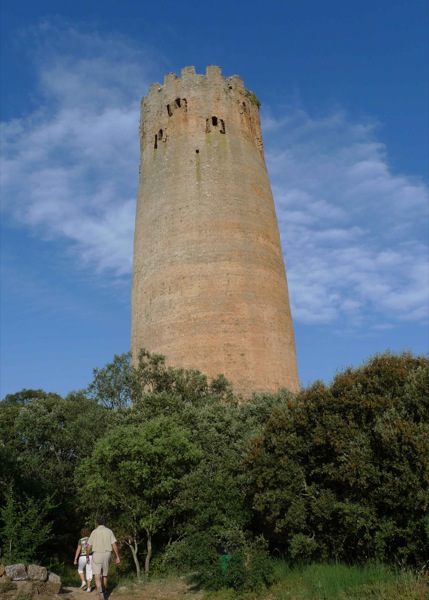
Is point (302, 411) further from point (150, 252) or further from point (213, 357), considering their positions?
point (150, 252)

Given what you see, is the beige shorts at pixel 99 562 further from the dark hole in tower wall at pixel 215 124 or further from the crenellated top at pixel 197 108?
the dark hole in tower wall at pixel 215 124

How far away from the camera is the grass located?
7.71 meters

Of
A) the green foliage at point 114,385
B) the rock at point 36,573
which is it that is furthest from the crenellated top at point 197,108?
the rock at point 36,573

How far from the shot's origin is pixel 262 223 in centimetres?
2373

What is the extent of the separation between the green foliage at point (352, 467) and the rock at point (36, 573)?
3.87 m

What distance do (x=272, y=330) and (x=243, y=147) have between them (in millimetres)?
8736

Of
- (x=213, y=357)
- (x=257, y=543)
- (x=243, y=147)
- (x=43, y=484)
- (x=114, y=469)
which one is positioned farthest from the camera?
(x=243, y=147)

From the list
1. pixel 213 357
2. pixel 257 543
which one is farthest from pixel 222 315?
pixel 257 543

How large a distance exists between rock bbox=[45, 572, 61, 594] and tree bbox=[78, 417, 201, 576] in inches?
91.1

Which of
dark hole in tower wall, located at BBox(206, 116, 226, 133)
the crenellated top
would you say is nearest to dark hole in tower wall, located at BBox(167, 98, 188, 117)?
the crenellated top

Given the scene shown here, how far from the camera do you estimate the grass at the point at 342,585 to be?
25.3ft

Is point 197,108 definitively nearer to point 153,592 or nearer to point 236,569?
point 153,592

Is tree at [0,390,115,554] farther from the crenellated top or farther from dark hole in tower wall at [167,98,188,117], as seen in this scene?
dark hole in tower wall at [167,98,188,117]

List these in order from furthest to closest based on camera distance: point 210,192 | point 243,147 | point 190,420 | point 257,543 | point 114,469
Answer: point 243,147 < point 210,192 < point 190,420 < point 114,469 < point 257,543
